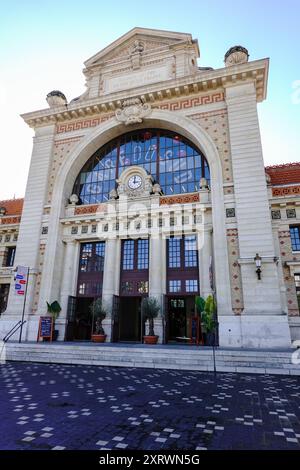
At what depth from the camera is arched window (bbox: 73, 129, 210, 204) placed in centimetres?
1914

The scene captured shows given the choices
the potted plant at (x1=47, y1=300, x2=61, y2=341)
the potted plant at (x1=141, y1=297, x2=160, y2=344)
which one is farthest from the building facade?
the potted plant at (x1=141, y1=297, x2=160, y2=344)

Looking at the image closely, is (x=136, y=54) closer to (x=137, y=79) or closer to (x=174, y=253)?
(x=137, y=79)

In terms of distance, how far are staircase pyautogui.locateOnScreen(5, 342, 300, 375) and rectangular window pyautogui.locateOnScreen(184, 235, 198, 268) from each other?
620cm

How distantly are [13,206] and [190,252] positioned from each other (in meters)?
18.3

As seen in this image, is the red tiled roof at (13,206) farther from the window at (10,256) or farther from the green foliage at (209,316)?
the green foliage at (209,316)

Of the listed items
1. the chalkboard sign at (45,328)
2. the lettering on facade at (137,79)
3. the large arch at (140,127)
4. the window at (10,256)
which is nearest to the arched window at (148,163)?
the large arch at (140,127)

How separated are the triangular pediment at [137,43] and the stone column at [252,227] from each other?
22.1ft

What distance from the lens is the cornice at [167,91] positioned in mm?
17625

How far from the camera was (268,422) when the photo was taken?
16.6 ft

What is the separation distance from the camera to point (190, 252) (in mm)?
17422

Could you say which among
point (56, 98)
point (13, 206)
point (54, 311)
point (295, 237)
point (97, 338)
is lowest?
point (97, 338)

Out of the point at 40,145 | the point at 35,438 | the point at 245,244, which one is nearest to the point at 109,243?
the point at 245,244

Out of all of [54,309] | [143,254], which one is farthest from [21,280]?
[143,254]
